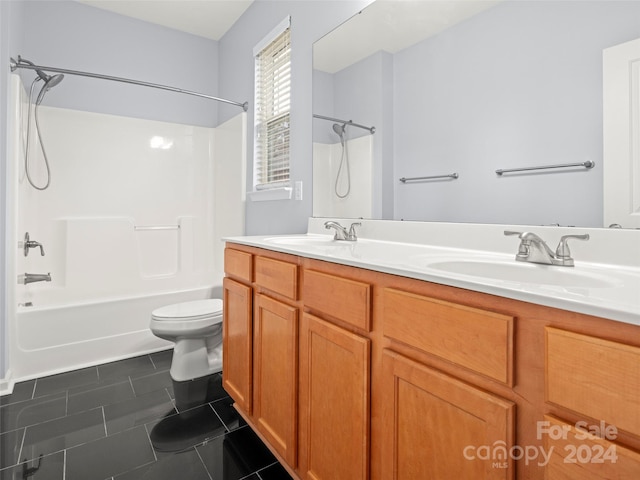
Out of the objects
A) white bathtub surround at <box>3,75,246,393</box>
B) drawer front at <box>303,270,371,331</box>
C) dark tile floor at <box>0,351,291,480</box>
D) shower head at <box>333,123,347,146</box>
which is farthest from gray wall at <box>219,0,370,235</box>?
dark tile floor at <box>0,351,291,480</box>

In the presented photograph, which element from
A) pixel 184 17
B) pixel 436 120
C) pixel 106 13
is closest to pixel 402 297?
pixel 436 120

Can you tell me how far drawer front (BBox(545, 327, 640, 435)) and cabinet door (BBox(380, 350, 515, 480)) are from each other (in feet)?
0.38

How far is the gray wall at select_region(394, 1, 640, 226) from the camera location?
101cm

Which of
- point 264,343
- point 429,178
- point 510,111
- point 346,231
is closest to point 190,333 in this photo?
point 264,343

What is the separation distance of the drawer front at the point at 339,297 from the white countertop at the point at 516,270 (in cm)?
6

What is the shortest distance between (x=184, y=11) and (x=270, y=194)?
1716 mm

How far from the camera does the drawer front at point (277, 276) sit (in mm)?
1285

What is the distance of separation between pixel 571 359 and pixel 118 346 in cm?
271

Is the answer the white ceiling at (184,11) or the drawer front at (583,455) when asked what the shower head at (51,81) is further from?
the drawer front at (583,455)

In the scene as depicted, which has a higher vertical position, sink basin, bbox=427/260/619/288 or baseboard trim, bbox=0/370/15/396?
sink basin, bbox=427/260/619/288

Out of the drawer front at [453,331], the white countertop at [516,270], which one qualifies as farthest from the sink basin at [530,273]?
the drawer front at [453,331]

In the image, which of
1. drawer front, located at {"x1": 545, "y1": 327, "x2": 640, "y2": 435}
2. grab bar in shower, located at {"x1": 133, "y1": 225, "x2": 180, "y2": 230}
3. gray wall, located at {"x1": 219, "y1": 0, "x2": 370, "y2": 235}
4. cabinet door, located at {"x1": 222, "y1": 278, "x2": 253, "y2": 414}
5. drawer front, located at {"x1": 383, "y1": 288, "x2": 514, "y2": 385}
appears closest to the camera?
drawer front, located at {"x1": 545, "y1": 327, "x2": 640, "y2": 435}

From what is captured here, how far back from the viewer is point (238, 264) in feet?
5.56

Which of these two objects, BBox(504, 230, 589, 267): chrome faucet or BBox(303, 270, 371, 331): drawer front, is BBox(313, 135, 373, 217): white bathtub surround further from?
BBox(504, 230, 589, 267): chrome faucet
